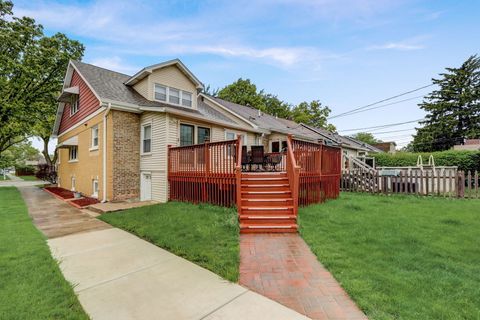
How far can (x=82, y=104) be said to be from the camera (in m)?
12.6

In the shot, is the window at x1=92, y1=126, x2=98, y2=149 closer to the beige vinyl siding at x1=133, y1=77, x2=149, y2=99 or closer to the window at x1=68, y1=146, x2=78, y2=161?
the beige vinyl siding at x1=133, y1=77, x2=149, y2=99

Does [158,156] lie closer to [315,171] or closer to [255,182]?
[255,182]

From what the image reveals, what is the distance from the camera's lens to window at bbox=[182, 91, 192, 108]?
1254cm

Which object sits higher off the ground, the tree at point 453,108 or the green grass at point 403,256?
the tree at point 453,108

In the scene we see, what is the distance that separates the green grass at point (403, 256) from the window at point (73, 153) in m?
13.5

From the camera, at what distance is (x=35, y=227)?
621cm

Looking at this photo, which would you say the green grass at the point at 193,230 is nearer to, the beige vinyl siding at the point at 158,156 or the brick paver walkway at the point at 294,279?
the brick paver walkway at the point at 294,279

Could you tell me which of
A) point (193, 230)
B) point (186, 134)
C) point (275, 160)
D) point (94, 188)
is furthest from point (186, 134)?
point (193, 230)

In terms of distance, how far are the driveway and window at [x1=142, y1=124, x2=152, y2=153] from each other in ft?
18.1

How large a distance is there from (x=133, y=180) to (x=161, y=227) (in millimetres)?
5317

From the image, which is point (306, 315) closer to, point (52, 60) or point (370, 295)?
point (370, 295)

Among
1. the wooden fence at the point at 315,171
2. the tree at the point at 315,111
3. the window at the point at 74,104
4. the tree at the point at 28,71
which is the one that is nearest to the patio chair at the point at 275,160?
the wooden fence at the point at 315,171

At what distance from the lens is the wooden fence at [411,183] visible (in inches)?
385

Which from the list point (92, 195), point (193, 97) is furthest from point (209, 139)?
point (92, 195)
